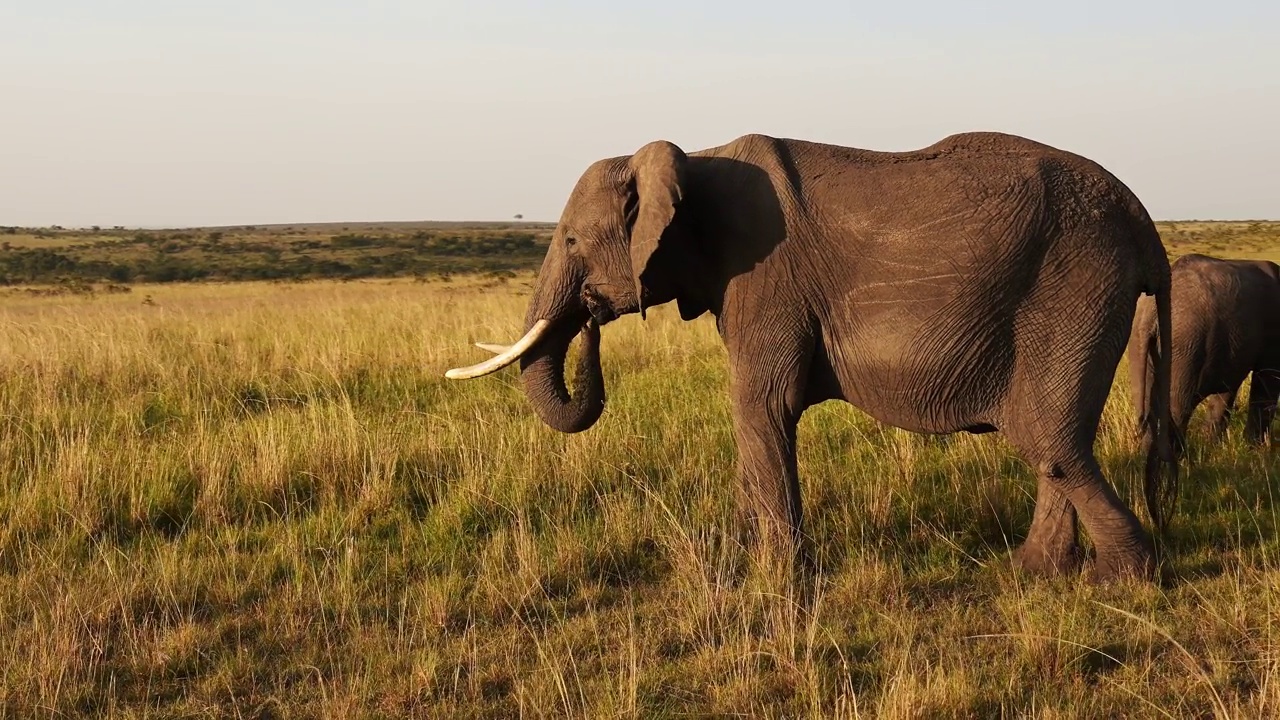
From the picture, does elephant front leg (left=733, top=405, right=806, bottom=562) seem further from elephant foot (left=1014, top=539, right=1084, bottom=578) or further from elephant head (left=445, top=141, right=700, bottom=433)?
elephant foot (left=1014, top=539, right=1084, bottom=578)

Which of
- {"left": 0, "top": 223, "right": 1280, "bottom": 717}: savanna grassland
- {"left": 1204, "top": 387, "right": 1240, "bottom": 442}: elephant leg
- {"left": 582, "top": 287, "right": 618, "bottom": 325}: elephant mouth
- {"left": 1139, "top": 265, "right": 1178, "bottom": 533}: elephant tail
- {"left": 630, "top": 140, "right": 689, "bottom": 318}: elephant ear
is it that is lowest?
{"left": 0, "top": 223, "right": 1280, "bottom": 717}: savanna grassland

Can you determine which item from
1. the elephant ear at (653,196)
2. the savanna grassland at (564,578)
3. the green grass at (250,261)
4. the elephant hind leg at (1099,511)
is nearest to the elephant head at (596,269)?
the elephant ear at (653,196)

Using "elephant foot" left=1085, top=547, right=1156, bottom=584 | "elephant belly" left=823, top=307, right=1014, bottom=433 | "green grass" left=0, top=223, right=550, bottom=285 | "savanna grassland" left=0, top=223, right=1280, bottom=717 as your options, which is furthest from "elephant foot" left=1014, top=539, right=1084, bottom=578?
"green grass" left=0, top=223, right=550, bottom=285

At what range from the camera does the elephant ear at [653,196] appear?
15.4 ft

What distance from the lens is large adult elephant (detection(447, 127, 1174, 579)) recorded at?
4543mm

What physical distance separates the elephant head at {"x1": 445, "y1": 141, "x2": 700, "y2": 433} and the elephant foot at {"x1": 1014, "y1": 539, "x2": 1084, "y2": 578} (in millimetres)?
2065

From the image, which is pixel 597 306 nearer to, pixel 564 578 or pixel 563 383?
pixel 563 383

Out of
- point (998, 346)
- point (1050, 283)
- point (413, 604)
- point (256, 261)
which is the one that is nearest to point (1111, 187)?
point (1050, 283)

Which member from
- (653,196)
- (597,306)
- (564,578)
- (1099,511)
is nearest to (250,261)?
(597,306)

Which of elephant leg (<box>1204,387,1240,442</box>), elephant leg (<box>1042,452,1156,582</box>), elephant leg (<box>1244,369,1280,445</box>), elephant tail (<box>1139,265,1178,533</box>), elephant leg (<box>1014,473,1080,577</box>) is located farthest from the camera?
elephant leg (<box>1204,387,1240,442</box>)

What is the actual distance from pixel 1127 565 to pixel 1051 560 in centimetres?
40

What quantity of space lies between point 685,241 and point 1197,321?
419cm

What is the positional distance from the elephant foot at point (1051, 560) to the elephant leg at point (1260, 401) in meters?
3.28

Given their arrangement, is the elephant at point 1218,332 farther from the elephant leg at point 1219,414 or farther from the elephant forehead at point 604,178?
the elephant forehead at point 604,178
